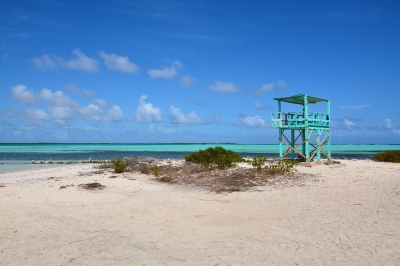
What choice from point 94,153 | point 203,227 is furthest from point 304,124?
point 94,153

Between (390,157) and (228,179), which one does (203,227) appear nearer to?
(228,179)

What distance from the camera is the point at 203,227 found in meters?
7.48

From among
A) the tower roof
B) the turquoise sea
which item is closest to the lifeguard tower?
the tower roof

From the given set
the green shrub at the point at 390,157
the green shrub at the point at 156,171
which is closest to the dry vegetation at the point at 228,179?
the green shrub at the point at 156,171

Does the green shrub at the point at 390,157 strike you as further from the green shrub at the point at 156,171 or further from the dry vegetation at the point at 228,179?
the green shrub at the point at 156,171

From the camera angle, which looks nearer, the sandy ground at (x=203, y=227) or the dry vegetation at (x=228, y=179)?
the sandy ground at (x=203, y=227)

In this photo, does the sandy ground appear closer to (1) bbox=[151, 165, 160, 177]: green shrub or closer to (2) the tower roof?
(1) bbox=[151, 165, 160, 177]: green shrub

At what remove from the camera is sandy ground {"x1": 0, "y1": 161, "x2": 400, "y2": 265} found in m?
5.66

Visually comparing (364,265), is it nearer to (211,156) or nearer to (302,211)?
(302,211)

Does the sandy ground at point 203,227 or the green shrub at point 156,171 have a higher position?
the green shrub at point 156,171

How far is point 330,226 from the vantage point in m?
7.38

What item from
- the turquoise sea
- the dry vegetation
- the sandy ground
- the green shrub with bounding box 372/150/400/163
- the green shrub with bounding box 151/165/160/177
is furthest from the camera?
the turquoise sea

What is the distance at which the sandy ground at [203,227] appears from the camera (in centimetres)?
566

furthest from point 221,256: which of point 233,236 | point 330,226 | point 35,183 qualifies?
point 35,183
